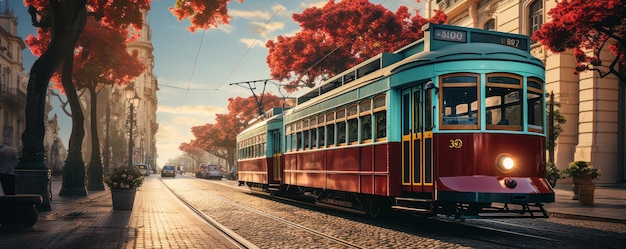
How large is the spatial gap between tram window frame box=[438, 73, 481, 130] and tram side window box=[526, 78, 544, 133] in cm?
96

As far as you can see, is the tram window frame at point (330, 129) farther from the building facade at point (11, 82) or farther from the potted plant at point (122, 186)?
the building facade at point (11, 82)

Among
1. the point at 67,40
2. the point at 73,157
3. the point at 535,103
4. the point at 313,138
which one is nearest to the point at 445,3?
the point at 313,138

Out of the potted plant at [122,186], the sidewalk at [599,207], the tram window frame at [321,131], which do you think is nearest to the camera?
the sidewalk at [599,207]

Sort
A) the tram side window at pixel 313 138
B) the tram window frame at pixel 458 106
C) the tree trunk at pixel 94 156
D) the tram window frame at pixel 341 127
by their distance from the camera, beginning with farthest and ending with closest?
the tree trunk at pixel 94 156
the tram side window at pixel 313 138
the tram window frame at pixel 341 127
the tram window frame at pixel 458 106

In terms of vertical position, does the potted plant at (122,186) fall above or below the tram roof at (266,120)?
below

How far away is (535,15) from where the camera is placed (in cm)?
2831

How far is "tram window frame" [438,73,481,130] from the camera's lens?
35.1 ft

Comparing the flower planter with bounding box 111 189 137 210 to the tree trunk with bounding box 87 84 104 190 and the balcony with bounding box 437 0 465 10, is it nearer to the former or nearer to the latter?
the tree trunk with bounding box 87 84 104 190

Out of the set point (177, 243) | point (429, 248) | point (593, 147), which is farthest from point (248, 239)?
point (593, 147)

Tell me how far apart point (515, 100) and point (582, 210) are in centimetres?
617

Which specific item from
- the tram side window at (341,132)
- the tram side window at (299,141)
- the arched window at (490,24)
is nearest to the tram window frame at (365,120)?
the tram side window at (341,132)

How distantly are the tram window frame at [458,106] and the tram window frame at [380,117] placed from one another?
5.12ft

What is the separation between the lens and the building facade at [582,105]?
2511 cm

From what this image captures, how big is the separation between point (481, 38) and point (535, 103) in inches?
73.7
